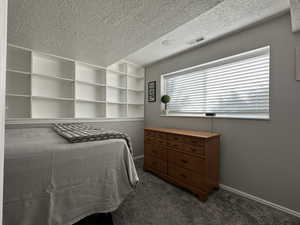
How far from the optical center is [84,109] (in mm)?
2816

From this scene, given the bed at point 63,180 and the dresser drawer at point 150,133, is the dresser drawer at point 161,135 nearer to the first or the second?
the dresser drawer at point 150,133

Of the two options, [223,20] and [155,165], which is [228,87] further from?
[155,165]

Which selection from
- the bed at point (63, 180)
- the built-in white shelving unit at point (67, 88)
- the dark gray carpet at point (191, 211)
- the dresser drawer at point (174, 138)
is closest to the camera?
the bed at point (63, 180)

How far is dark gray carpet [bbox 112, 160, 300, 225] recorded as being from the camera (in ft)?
4.52

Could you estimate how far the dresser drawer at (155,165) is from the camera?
2254 millimetres

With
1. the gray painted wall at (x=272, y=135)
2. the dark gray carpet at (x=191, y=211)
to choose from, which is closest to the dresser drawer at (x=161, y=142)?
the dark gray carpet at (x=191, y=211)

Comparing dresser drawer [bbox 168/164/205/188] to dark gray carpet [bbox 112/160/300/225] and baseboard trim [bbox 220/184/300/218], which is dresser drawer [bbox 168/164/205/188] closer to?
dark gray carpet [bbox 112/160/300/225]

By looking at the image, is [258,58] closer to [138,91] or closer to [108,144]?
[108,144]

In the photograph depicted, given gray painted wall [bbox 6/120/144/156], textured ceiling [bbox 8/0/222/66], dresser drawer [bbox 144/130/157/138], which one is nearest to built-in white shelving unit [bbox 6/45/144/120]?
gray painted wall [bbox 6/120/144/156]

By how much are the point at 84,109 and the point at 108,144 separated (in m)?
1.86

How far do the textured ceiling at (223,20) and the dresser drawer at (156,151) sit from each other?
1808 mm

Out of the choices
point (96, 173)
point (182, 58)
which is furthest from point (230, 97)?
point (96, 173)

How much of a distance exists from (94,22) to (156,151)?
6.81 feet

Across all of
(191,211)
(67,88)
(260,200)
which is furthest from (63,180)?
(260,200)
